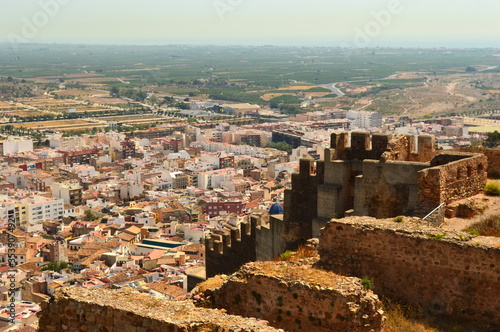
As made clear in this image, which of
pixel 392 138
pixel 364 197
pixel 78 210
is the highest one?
pixel 392 138

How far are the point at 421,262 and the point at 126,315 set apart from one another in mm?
2336

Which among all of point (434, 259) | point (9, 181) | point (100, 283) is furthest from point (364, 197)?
point (9, 181)

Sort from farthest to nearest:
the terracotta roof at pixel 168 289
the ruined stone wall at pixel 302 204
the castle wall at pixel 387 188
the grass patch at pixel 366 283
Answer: the terracotta roof at pixel 168 289, the ruined stone wall at pixel 302 204, the castle wall at pixel 387 188, the grass patch at pixel 366 283

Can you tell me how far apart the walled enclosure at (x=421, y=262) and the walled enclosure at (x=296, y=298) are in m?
0.39

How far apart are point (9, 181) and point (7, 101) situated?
Answer: 72.0 meters

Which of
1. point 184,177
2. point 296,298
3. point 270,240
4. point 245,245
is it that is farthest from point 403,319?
point 184,177

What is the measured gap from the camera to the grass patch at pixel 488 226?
6.68 metres

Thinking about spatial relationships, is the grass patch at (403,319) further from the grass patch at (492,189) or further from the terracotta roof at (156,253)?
the terracotta roof at (156,253)

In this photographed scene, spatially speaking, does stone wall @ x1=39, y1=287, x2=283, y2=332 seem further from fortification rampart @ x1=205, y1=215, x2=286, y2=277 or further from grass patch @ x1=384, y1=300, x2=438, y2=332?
fortification rampart @ x1=205, y1=215, x2=286, y2=277

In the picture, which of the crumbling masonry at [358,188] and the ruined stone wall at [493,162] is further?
the ruined stone wall at [493,162]

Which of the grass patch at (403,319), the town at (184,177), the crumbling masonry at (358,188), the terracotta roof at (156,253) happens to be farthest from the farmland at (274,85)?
the grass patch at (403,319)

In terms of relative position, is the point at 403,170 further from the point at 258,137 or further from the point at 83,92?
the point at 83,92

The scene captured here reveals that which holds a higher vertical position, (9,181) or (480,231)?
(480,231)

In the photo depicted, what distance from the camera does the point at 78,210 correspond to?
46.3 meters
